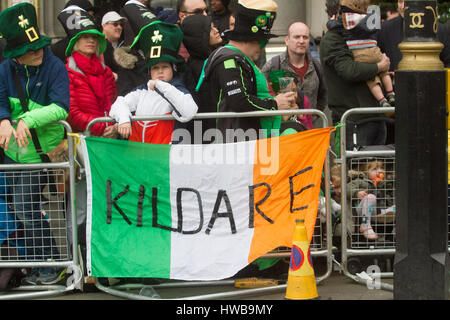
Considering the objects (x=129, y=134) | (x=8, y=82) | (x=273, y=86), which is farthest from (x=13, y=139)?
(x=273, y=86)

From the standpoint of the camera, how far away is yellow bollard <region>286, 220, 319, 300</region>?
7.09 meters

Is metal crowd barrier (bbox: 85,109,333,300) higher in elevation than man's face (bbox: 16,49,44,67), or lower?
lower

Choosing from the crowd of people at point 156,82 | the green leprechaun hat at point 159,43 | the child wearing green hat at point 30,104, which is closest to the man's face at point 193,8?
the crowd of people at point 156,82

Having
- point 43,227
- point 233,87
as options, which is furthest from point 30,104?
point 233,87

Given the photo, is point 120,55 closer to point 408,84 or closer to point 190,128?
point 190,128

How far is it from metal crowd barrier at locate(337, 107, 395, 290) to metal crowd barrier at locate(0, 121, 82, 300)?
7.56 feet

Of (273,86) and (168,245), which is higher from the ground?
(273,86)

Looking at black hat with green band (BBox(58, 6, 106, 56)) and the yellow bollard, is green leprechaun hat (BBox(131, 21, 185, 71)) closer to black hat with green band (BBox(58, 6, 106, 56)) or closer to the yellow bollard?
black hat with green band (BBox(58, 6, 106, 56))

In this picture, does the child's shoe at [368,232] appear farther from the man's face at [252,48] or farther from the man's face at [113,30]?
the man's face at [113,30]

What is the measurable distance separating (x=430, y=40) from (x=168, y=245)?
2696 millimetres

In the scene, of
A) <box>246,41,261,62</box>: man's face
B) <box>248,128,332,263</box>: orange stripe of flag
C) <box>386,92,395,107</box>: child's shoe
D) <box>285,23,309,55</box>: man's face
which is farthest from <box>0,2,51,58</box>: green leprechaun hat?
<box>386,92,395,107</box>: child's shoe

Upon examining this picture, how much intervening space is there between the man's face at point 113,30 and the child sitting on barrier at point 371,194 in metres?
3.51

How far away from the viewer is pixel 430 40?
679 centimetres

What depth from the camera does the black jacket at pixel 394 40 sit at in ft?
32.1
